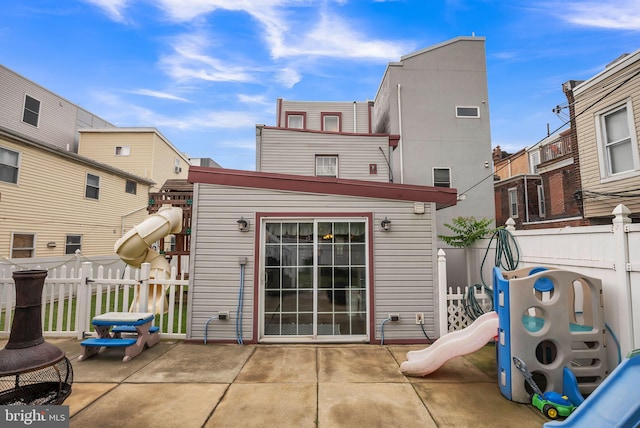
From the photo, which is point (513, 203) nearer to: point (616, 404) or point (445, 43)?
point (445, 43)

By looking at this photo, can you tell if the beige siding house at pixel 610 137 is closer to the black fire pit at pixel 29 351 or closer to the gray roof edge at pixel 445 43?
the gray roof edge at pixel 445 43

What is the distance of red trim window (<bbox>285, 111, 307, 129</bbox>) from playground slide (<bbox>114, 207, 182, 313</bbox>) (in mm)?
6696

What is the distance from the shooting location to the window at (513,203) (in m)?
17.0

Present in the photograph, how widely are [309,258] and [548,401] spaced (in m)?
3.71

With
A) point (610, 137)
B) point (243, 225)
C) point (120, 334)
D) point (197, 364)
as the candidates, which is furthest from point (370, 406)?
point (610, 137)

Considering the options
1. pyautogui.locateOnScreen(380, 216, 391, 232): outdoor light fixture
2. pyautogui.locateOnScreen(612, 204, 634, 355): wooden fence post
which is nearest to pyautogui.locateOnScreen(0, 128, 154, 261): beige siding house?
pyautogui.locateOnScreen(380, 216, 391, 232): outdoor light fixture

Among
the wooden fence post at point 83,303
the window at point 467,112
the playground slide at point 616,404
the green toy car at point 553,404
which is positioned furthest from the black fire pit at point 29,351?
the window at point 467,112

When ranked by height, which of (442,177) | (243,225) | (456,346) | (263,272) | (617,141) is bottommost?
(456,346)

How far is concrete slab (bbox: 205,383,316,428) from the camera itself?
9.37 ft

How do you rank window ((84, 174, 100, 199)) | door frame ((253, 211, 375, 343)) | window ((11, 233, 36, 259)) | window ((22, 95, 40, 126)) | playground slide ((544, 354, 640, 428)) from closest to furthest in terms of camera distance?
playground slide ((544, 354, 640, 428)) < door frame ((253, 211, 375, 343)) < window ((11, 233, 36, 259)) < window ((84, 174, 100, 199)) < window ((22, 95, 40, 126))

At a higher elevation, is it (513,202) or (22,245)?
(513,202)

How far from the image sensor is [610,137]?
25.4 feet

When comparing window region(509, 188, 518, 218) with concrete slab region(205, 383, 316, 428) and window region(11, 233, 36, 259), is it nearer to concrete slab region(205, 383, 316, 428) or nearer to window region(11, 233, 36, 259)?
concrete slab region(205, 383, 316, 428)

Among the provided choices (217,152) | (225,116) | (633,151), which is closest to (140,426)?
(633,151)
